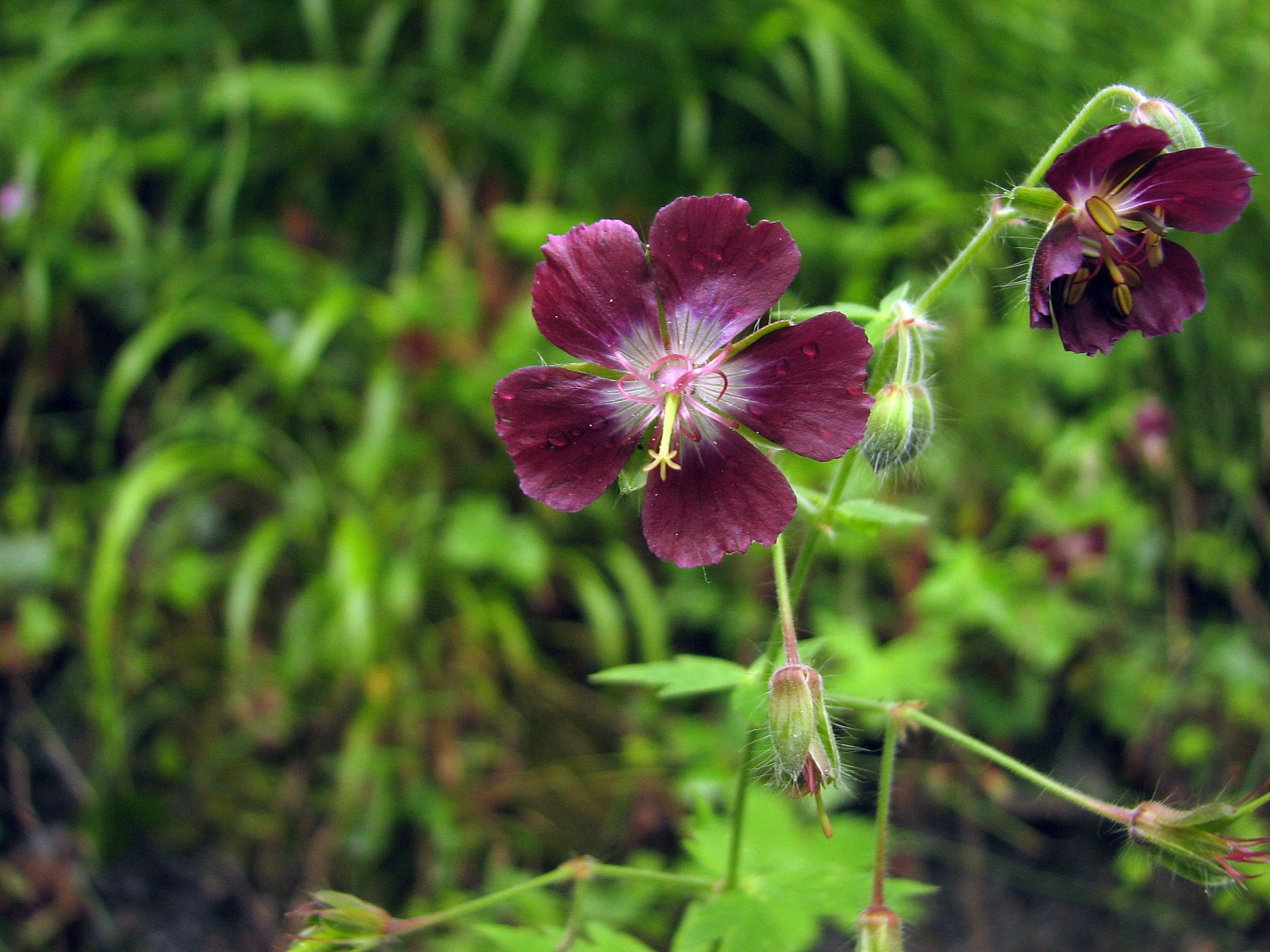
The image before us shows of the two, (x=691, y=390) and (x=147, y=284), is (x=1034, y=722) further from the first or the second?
(x=147, y=284)

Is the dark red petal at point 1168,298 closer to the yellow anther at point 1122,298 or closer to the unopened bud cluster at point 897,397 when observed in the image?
the yellow anther at point 1122,298

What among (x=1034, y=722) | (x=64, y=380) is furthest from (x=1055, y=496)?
(x=64, y=380)

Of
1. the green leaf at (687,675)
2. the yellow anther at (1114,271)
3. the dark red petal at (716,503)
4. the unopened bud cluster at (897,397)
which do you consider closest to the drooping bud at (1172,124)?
the yellow anther at (1114,271)

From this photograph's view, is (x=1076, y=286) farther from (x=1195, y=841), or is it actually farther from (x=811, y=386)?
(x=1195, y=841)

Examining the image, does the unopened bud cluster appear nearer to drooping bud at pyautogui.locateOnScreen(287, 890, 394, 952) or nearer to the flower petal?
the flower petal

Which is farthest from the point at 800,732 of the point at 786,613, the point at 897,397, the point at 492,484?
the point at 492,484
